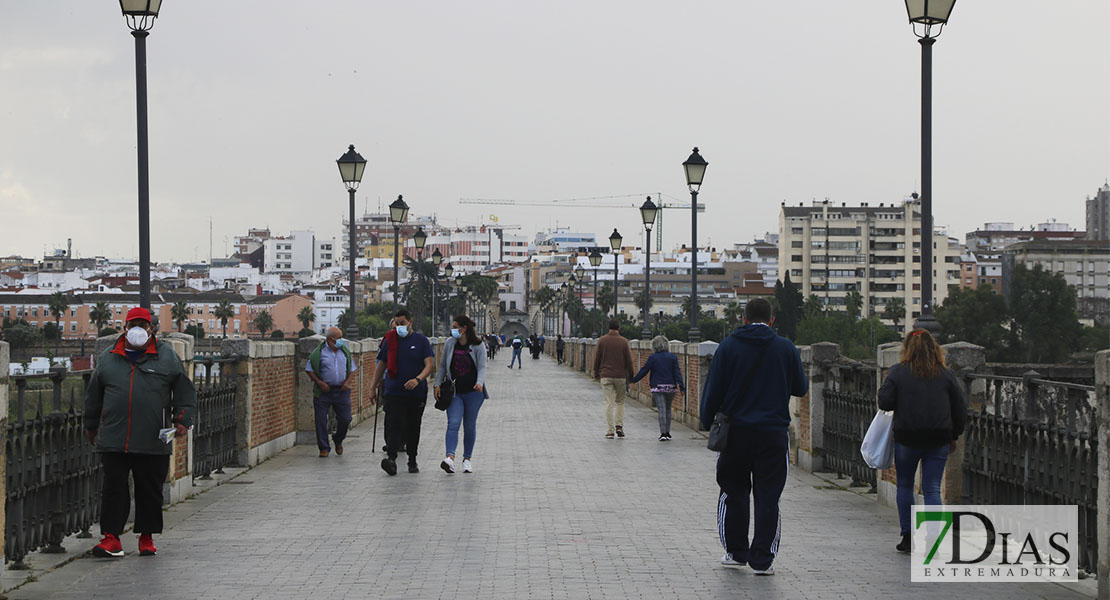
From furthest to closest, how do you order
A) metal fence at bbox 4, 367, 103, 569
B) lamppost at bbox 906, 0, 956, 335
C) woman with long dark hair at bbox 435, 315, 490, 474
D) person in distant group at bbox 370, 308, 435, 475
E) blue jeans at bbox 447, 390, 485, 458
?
1. person in distant group at bbox 370, 308, 435, 475
2. blue jeans at bbox 447, 390, 485, 458
3. woman with long dark hair at bbox 435, 315, 490, 474
4. lamppost at bbox 906, 0, 956, 335
5. metal fence at bbox 4, 367, 103, 569

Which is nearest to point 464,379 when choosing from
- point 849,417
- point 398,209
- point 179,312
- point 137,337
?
point 849,417

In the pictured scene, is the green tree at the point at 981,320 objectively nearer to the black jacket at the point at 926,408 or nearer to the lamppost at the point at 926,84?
the lamppost at the point at 926,84

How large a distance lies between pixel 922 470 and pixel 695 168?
16162mm

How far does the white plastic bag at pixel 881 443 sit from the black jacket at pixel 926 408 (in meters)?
0.31

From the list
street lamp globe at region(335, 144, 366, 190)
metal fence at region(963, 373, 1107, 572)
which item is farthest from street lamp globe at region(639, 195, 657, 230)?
metal fence at region(963, 373, 1107, 572)

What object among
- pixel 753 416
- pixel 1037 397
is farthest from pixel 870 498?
pixel 753 416

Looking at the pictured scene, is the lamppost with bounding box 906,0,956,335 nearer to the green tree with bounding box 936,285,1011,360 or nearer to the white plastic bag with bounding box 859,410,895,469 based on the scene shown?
the white plastic bag with bounding box 859,410,895,469

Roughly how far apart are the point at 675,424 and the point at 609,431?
4.24 metres

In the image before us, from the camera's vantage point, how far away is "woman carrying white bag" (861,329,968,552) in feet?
29.7

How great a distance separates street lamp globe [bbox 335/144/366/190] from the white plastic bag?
16309 mm

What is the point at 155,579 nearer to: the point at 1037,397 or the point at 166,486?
the point at 166,486

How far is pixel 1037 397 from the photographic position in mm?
9359

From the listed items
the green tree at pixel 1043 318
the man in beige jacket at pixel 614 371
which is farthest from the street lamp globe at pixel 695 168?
the green tree at pixel 1043 318

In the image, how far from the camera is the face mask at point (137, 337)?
9047 mm
